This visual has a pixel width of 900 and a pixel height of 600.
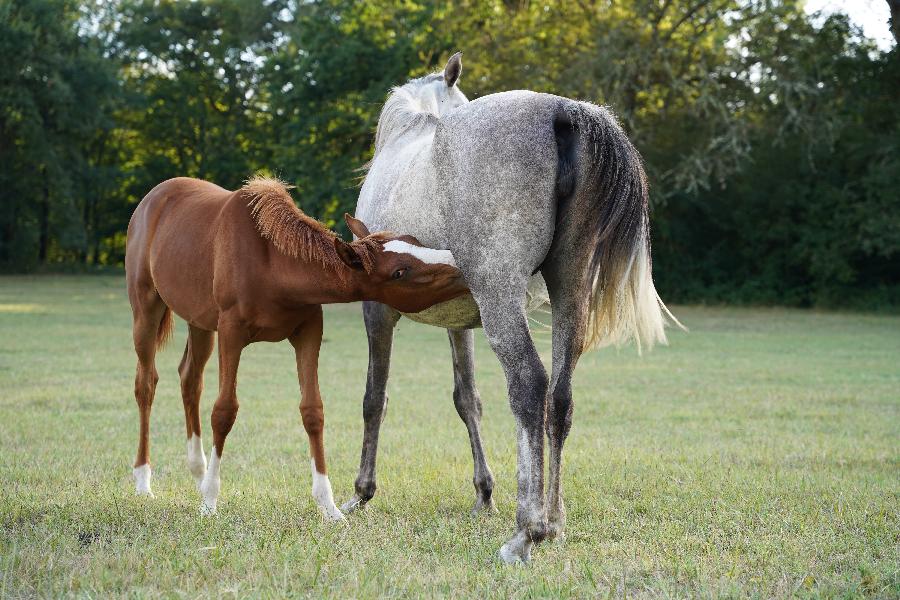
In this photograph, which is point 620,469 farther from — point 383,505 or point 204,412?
point 204,412

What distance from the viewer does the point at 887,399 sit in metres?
10.7

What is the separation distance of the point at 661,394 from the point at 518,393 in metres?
7.45

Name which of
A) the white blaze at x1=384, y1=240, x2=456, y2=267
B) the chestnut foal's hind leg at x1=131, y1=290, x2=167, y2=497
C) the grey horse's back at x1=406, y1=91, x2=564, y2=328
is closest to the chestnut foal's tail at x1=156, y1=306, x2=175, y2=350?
the chestnut foal's hind leg at x1=131, y1=290, x2=167, y2=497

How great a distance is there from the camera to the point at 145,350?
598cm

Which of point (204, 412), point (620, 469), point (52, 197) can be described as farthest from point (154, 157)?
point (620, 469)

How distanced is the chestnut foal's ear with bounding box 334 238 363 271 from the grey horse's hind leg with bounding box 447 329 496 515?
1.15 m

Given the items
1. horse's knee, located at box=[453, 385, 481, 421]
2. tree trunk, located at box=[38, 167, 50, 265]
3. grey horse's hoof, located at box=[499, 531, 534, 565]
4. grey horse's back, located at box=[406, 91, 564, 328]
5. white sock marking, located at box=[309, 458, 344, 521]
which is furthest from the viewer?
tree trunk, located at box=[38, 167, 50, 265]

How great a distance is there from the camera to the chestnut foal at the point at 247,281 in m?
4.41

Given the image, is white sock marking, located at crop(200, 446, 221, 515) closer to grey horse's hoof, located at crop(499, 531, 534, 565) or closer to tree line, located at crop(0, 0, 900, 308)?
grey horse's hoof, located at crop(499, 531, 534, 565)

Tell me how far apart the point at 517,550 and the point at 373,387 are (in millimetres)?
1675

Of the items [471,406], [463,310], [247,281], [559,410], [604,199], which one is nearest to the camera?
[604,199]

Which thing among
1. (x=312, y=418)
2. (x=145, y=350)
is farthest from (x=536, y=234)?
(x=145, y=350)

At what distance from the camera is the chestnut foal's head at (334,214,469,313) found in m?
4.34

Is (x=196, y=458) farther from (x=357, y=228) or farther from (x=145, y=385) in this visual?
(x=357, y=228)
